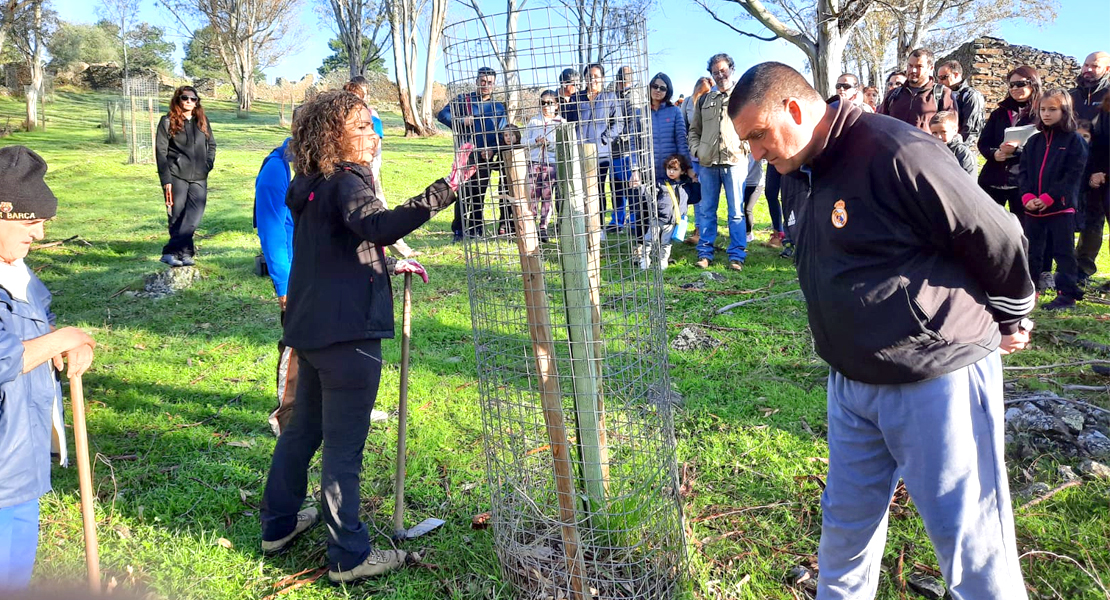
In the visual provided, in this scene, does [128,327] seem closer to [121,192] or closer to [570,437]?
[570,437]

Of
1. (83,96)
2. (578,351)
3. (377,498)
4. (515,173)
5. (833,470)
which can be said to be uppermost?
(83,96)

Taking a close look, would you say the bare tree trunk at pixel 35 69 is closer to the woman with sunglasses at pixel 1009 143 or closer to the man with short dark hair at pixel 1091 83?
the woman with sunglasses at pixel 1009 143

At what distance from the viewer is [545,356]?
2.74 m

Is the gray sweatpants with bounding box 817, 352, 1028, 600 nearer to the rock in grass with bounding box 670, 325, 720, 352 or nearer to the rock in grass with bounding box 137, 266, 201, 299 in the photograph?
the rock in grass with bounding box 670, 325, 720, 352

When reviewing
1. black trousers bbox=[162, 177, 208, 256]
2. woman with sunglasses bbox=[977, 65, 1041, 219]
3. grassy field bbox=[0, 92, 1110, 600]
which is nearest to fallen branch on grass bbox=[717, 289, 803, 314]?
grassy field bbox=[0, 92, 1110, 600]

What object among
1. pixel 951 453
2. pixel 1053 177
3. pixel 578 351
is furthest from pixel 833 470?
pixel 1053 177

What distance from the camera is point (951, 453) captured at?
2113mm

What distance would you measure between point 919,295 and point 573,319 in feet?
3.88

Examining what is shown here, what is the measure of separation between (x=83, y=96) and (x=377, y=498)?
1494 inches

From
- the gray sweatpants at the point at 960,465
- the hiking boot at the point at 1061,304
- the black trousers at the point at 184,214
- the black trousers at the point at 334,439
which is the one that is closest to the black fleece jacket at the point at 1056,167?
the hiking boot at the point at 1061,304

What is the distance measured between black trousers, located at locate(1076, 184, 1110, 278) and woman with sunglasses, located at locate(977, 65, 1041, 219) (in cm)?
61

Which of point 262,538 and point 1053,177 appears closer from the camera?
point 262,538

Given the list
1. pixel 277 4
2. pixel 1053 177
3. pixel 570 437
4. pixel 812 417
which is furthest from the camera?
pixel 277 4

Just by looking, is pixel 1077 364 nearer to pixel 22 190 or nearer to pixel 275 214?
pixel 275 214
